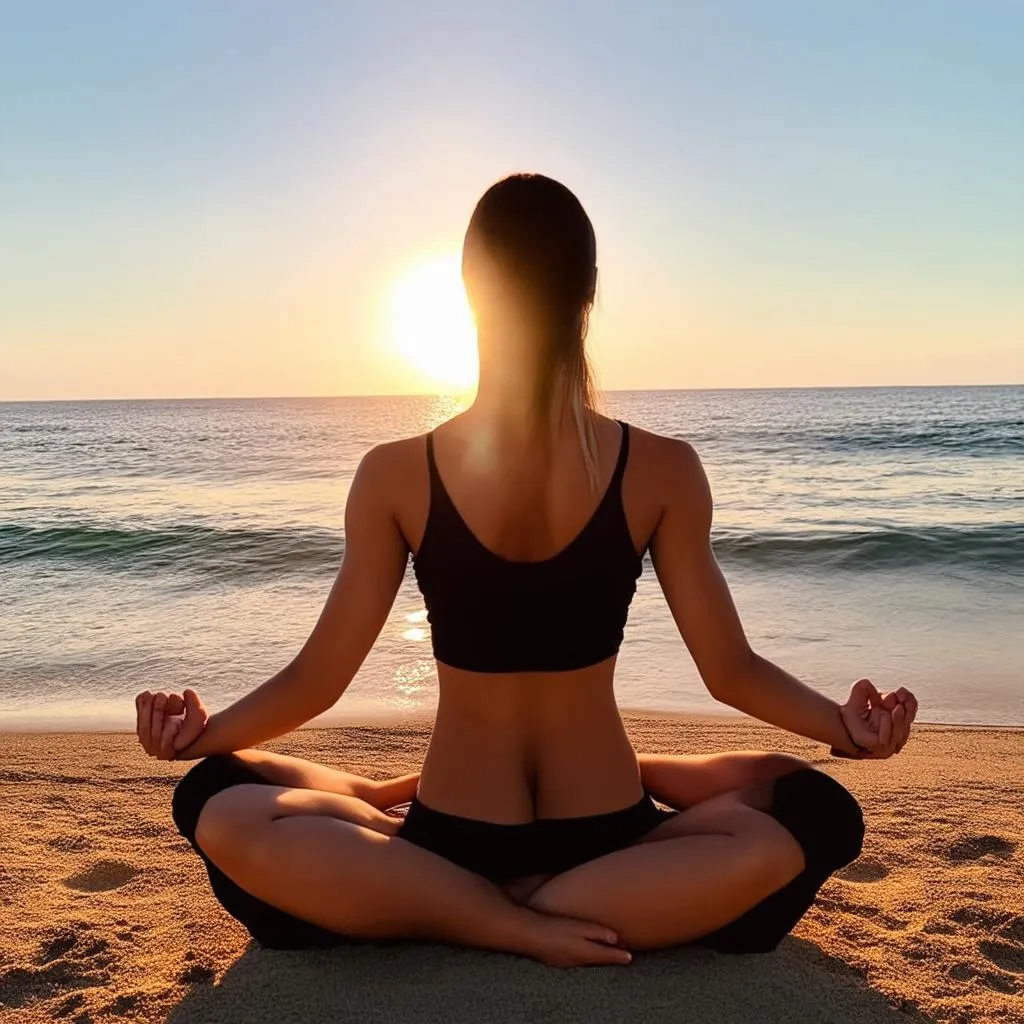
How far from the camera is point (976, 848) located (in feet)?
10.9

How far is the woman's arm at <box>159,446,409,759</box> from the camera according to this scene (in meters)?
2.40

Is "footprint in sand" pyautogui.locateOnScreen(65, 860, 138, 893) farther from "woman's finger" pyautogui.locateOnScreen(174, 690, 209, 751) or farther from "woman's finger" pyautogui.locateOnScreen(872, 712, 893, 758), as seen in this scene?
"woman's finger" pyautogui.locateOnScreen(872, 712, 893, 758)

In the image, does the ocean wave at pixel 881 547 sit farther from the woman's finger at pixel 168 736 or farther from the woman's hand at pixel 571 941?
the woman's finger at pixel 168 736

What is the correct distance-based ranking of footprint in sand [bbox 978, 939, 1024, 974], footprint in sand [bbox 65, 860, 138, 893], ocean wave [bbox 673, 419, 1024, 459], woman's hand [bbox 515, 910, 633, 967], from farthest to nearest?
ocean wave [bbox 673, 419, 1024, 459], footprint in sand [bbox 65, 860, 138, 893], footprint in sand [bbox 978, 939, 1024, 974], woman's hand [bbox 515, 910, 633, 967]

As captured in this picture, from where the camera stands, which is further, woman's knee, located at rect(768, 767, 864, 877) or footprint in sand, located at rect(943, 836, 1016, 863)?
footprint in sand, located at rect(943, 836, 1016, 863)

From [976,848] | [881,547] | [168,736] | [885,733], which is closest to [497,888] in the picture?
[168,736]

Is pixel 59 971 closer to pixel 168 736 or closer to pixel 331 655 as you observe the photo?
pixel 168 736

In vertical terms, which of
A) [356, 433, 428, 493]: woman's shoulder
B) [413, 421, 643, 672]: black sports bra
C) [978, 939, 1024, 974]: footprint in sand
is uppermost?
[356, 433, 428, 493]: woman's shoulder

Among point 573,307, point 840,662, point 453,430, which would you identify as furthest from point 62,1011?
point 840,662

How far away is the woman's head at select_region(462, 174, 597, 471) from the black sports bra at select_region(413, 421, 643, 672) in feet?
0.84

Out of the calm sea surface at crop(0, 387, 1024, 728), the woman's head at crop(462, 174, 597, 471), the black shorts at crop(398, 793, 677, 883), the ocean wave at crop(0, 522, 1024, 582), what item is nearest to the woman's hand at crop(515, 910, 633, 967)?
the black shorts at crop(398, 793, 677, 883)

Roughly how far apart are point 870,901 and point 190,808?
1.97 meters

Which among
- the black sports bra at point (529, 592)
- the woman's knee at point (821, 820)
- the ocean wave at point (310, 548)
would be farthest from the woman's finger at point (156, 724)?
the ocean wave at point (310, 548)

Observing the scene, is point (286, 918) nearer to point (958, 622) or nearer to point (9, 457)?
point (958, 622)
